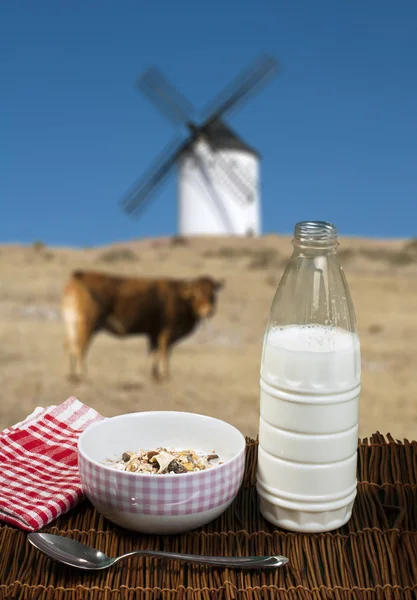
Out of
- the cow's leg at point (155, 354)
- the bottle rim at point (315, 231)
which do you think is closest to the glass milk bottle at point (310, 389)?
the bottle rim at point (315, 231)

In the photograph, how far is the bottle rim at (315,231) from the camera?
3.25 feet

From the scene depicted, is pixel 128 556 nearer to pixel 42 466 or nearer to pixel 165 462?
pixel 165 462

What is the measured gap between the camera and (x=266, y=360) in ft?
3.32

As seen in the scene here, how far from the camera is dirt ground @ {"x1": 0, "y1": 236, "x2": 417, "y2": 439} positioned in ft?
21.4

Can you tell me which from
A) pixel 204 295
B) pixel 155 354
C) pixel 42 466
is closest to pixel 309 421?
pixel 42 466

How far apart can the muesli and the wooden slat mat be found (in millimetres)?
100

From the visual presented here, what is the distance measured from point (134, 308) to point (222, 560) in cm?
592

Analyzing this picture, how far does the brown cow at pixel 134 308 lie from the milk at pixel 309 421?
5.45m

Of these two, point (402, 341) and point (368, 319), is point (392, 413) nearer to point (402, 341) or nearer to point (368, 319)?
point (402, 341)

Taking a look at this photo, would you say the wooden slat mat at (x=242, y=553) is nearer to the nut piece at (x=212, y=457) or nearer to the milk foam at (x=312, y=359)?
the nut piece at (x=212, y=457)

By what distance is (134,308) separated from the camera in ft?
22.4

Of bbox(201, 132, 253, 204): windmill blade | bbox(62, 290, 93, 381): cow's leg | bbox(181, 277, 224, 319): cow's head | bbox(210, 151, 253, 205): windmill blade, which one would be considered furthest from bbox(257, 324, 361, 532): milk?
bbox(210, 151, 253, 205): windmill blade

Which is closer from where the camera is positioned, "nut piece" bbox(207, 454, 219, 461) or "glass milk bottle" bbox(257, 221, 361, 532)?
"glass milk bottle" bbox(257, 221, 361, 532)

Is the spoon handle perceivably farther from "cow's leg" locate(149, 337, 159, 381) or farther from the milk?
"cow's leg" locate(149, 337, 159, 381)
